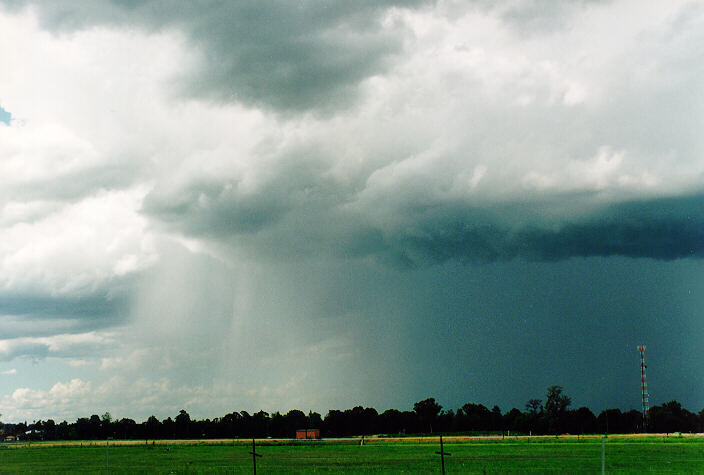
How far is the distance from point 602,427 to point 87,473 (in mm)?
168118

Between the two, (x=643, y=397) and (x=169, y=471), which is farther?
(x=643, y=397)

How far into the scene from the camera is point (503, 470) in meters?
60.5

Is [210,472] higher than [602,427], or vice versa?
[210,472]

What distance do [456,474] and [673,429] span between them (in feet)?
550

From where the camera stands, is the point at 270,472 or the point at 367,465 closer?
the point at 270,472

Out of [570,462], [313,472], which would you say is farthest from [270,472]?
[570,462]

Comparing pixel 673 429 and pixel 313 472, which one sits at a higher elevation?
pixel 313 472

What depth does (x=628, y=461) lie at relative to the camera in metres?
71.2

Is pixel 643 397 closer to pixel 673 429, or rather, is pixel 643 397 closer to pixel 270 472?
pixel 673 429

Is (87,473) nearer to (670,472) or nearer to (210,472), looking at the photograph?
(210,472)

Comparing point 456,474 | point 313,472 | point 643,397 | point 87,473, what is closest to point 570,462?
point 456,474

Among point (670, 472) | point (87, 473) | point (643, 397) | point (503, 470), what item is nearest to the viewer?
point (670, 472)

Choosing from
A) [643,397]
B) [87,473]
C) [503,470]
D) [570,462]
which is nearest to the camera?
[503,470]

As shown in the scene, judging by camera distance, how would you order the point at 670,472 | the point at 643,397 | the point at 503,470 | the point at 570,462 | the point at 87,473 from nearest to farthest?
1. the point at 670,472
2. the point at 503,470
3. the point at 87,473
4. the point at 570,462
5. the point at 643,397
